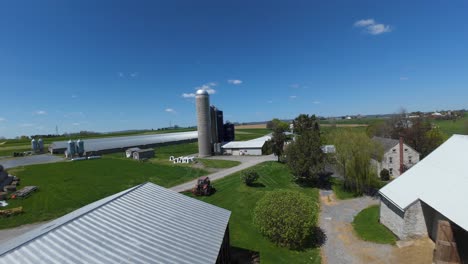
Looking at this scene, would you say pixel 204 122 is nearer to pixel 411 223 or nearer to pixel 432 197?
pixel 411 223

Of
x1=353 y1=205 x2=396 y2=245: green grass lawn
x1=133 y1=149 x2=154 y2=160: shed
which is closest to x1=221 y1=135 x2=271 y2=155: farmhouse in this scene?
x1=133 y1=149 x2=154 y2=160: shed

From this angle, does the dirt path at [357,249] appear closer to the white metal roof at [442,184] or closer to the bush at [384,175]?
the white metal roof at [442,184]

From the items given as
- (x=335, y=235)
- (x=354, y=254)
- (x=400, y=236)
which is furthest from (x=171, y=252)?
(x=400, y=236)

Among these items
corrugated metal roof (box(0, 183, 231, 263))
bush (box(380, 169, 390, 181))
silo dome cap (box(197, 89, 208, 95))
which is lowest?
bush (box(380, 169, 390, 181))

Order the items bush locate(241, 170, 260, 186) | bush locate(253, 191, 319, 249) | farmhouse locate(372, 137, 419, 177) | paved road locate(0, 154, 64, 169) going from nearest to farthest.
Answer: bush locate(253, 191, 319, 249)
bush locate(241, 170, 260, 186)
farmhouse locate(372, 137, 419, 177)
paved road locate(0, 154, 64, 169)

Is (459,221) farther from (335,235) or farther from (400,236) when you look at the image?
(335,235)

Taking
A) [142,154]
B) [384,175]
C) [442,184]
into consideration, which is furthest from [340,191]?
[142,154]

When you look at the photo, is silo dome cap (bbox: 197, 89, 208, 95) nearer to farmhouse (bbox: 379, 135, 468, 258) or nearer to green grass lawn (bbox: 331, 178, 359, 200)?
green grass lawn (bbox: 331, 178, 359, 200)
